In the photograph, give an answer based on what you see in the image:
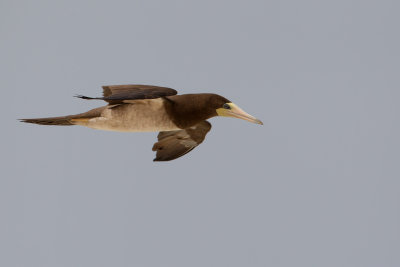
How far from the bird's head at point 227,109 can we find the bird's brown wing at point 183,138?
1.01 metres

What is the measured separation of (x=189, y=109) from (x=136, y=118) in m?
0.70

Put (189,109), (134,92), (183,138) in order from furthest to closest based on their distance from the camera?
(183,138) < (189,109) < (134,92)

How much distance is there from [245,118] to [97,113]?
1.92 m

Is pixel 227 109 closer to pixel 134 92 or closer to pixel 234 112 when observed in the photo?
pixel 234 112

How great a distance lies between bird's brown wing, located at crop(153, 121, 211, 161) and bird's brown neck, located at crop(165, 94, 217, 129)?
1.03 meters

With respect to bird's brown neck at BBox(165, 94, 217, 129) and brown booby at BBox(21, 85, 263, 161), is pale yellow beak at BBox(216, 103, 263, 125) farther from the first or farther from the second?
bird's brown neck at BBox(165, 94, 217, 129)

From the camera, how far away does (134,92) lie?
8.66 m

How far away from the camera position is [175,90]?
874 cm

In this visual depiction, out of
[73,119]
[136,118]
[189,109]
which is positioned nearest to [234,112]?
[189,109]

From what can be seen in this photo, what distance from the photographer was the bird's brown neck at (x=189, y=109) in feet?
29.4

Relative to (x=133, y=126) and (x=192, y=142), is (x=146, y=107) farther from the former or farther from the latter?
(x=192, y=142)

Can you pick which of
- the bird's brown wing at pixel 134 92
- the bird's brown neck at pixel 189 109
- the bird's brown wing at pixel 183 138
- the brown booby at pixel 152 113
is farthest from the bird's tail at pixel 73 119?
the bird's brown wing at pixel 183 138

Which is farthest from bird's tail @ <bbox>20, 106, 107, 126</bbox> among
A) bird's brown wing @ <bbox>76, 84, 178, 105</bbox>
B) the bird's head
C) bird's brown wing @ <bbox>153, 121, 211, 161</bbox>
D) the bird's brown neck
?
the bird's head

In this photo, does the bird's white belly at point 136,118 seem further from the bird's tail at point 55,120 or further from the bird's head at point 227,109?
the bird's head at point 227,109
